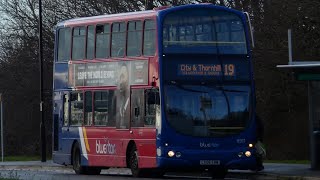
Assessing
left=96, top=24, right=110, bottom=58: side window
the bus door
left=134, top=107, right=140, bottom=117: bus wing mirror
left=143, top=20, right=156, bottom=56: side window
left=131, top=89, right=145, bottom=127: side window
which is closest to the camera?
left=143, top=20, right=156, bottom=56: side window

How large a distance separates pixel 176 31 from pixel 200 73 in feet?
4.12

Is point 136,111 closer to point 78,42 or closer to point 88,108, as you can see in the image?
point 88,108

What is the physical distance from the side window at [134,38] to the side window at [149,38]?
0.33 meters

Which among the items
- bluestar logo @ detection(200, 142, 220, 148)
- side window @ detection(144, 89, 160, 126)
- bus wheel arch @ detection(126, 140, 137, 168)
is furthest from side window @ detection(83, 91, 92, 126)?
bluestar logo @ detection(200, 142, 220, 148)

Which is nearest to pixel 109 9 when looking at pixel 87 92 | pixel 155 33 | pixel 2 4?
pixel 2 4

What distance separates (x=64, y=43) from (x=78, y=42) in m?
1.10

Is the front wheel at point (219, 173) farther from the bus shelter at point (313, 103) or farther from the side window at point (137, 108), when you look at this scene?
the bus shelter at point (313, 103)

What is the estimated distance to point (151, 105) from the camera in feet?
→ 80.7

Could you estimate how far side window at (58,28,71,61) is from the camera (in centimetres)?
2948

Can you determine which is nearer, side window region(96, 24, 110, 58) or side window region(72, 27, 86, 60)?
side window region(96, 24, 110, 58)

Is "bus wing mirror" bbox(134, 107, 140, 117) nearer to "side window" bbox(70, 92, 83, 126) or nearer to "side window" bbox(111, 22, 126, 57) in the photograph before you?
"side window" bbox(111, 22, 126, 57)

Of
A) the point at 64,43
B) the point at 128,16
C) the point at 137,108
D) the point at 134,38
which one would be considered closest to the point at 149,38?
the point at 134,38

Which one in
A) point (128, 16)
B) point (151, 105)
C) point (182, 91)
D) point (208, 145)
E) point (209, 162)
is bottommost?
point (209, 162)

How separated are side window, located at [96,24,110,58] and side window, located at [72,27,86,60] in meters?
0.86
